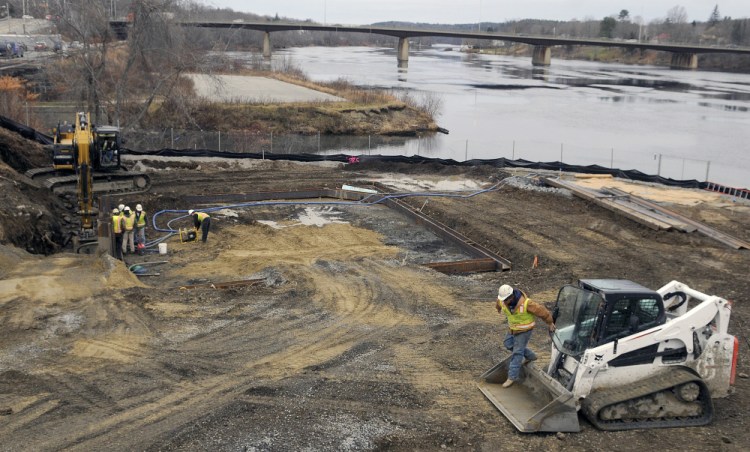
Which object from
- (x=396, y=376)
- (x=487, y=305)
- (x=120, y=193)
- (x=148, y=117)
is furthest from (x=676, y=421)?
(x=148, y=117)

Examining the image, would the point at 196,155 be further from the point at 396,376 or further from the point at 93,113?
the point at 396,376

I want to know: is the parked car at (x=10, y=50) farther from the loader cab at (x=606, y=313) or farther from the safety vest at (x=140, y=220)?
the loader cab at (x=606, y=313)

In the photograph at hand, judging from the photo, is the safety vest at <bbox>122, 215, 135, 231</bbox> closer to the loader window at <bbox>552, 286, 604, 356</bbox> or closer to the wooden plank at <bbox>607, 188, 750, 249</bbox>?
the loader window at <bbox>552, 286, 604, 356</bbox>

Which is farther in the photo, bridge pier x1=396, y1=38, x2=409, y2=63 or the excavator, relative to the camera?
bridge pier x1=396, y1=38, x2=409, y2=63

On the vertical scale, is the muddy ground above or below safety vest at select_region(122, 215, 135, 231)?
below

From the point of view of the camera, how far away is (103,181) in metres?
26.9

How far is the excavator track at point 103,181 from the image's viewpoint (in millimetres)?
25250

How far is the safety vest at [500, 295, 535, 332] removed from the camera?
10.1 meters

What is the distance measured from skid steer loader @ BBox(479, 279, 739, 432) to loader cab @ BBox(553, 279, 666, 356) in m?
0.01

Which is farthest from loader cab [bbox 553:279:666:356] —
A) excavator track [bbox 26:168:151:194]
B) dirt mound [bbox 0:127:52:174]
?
dirt mound [bbox 0:127:52:174]

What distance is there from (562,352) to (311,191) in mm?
19213

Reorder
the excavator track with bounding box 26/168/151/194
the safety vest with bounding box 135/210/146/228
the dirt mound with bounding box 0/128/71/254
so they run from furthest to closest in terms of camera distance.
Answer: the excavator track with bounding box 26/168/151/194, the safety vest with bounding box 135/210/146/228, the dirt mound with bounding box 0/128/71/254

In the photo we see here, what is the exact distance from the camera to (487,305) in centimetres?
1573

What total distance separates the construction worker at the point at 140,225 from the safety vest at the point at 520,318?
42.5 ft
